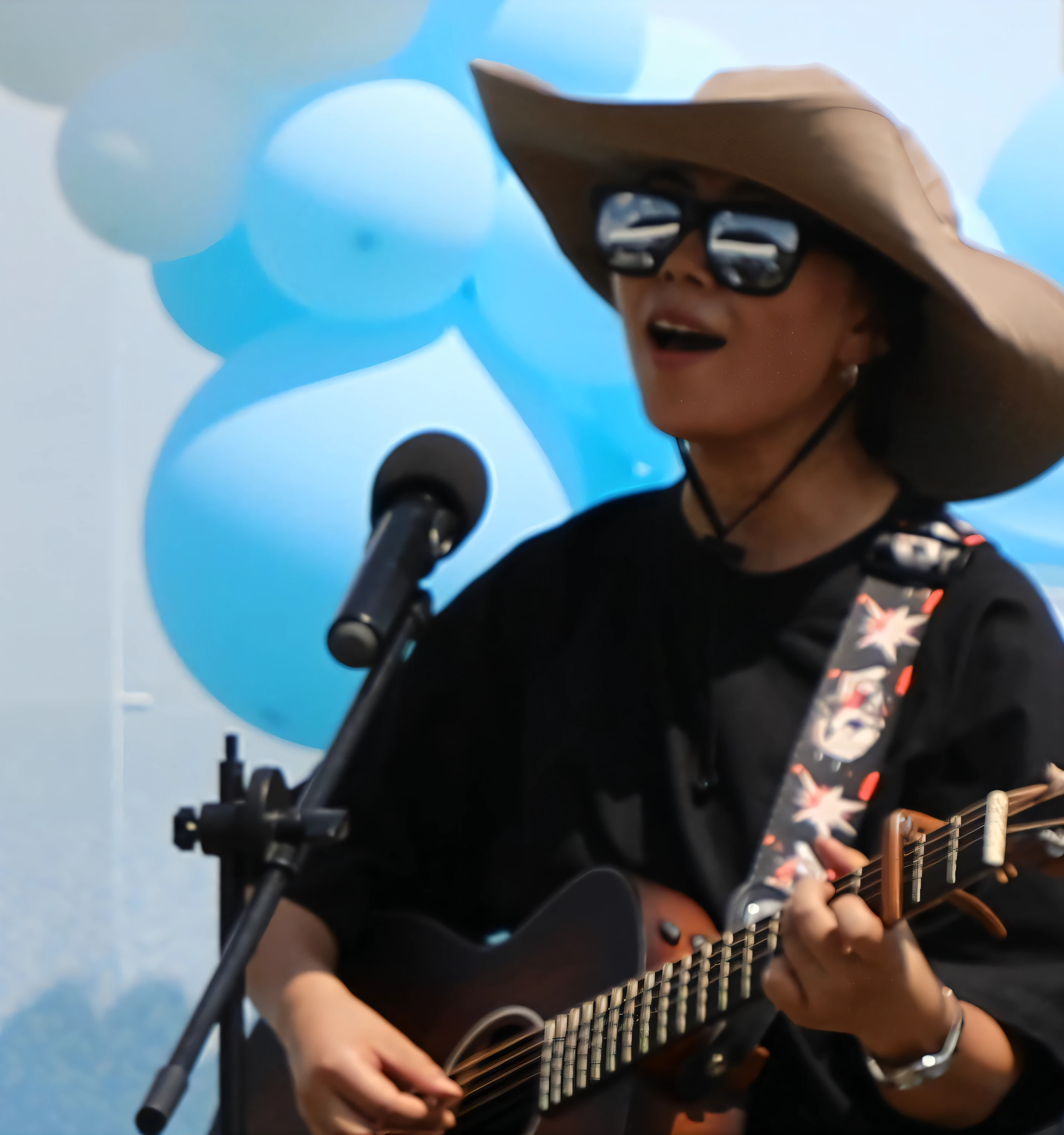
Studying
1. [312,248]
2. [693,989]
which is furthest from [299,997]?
[312,248]

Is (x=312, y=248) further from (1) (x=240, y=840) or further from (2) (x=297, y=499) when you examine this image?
(1) (x=240, y=840)

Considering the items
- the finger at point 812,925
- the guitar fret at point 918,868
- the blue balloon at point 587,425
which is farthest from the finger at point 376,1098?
the blue balloon at point 587,425

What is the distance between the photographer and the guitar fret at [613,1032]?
3.82 feet

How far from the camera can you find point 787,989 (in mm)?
1018

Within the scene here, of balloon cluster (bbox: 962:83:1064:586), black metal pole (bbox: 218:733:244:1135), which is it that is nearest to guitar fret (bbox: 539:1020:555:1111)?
black metal pole (bbox: 218:733:244:1135)

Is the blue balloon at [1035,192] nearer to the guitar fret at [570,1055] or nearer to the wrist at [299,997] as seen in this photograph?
the guitar fret at [570,1055]

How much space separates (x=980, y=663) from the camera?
1.19 m

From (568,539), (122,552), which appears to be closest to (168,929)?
(122,552)

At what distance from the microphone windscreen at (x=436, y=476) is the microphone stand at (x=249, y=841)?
191 millimetres

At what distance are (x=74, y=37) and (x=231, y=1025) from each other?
1.42 metres

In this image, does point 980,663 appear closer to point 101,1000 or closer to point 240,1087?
point 240,1087

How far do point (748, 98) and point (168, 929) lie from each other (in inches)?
69.5

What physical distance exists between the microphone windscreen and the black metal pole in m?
0.28

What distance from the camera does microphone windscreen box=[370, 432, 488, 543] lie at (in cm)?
114
